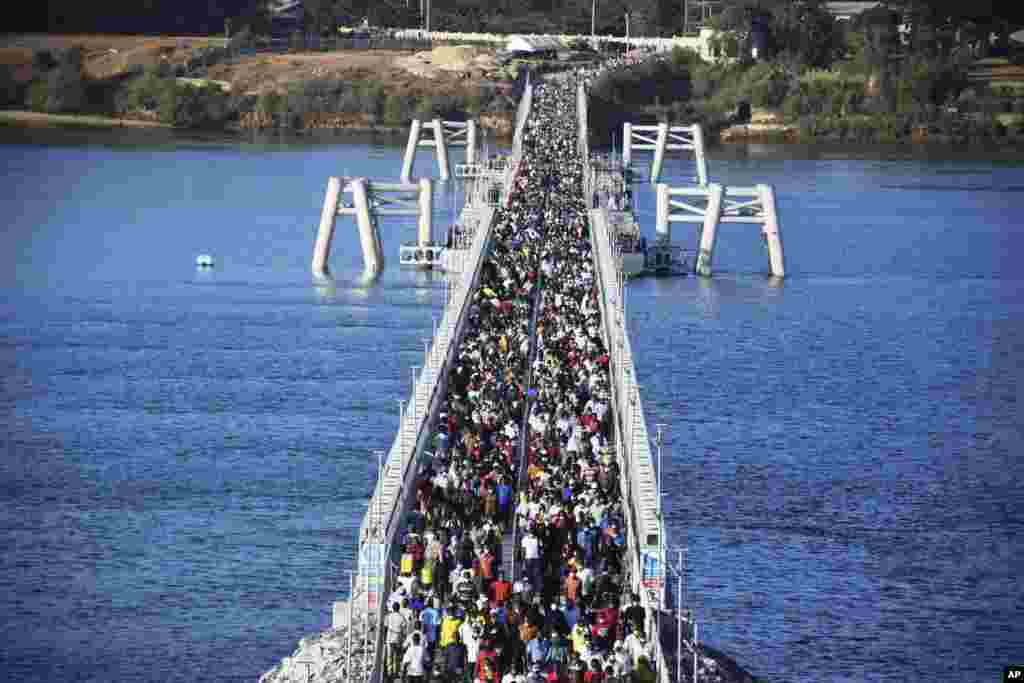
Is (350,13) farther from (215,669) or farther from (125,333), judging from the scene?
(215,669)

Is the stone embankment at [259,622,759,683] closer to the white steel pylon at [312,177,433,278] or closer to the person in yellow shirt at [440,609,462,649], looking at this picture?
the person in yellow shirt at [440,609,462,649]

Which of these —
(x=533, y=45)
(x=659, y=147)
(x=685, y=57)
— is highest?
(x=533, y=45)

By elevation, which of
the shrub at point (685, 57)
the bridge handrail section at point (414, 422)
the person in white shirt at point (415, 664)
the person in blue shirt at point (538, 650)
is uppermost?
the shrub at point (685, 57)

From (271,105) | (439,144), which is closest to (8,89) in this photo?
(271,105)

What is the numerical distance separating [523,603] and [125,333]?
3776 centimetres

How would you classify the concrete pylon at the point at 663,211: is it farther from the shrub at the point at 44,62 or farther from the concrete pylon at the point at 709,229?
the shrub at the point at 44,62

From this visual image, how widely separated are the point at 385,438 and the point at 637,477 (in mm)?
16926

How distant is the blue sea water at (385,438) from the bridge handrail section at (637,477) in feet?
8.80

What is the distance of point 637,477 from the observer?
2672 cm

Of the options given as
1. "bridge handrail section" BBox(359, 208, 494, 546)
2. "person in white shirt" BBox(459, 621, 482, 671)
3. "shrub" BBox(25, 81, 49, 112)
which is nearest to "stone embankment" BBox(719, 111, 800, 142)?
"shrub" BBox(25, 81, 49, 112)

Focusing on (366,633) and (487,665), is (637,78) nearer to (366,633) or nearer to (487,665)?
(366,633)

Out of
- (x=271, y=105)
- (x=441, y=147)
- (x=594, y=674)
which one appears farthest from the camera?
(x=271, y=105)

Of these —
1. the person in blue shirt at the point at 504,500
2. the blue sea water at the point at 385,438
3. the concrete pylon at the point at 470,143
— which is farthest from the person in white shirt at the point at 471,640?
the concrete pylon at the point at 470,143

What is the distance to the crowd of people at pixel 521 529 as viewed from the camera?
842 inches
